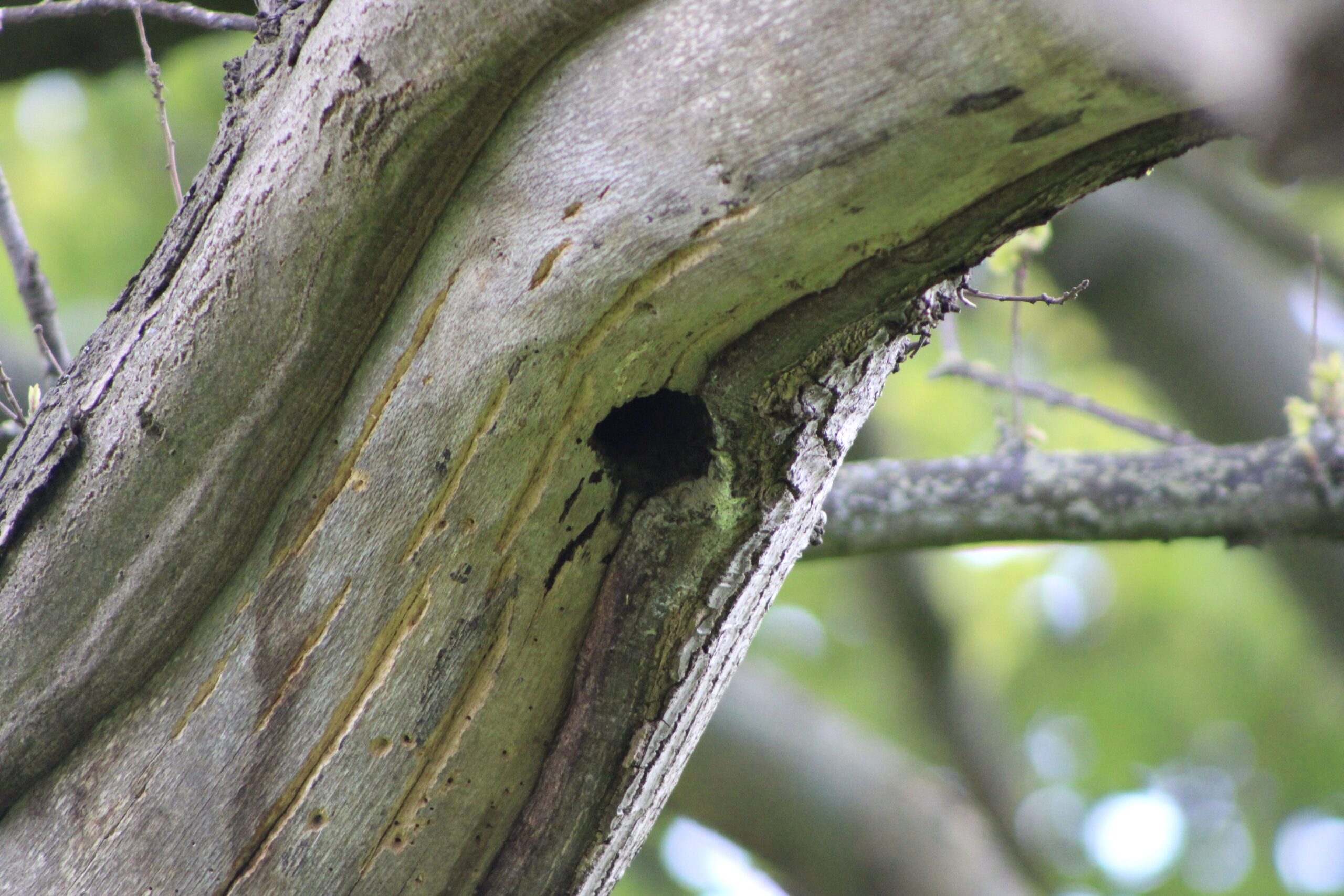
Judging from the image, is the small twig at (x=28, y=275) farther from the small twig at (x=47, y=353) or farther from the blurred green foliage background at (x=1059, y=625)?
the blurred green foliage background at (x=1059, y=625)

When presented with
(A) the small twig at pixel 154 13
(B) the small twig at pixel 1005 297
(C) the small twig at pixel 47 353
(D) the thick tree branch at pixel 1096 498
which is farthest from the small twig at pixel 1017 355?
(C) the small twig at pixel 47 353

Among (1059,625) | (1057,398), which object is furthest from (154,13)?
(1059,625)

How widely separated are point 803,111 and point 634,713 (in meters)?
0.68

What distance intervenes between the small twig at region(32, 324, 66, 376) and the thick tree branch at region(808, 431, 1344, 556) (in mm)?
1498

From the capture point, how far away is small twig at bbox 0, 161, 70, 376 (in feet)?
5.85

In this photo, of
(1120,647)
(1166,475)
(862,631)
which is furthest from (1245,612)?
(1166,475)

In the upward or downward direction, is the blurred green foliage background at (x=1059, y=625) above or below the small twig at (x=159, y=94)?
above

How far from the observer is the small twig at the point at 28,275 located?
178 cm

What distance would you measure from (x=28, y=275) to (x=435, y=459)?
3.75 feet

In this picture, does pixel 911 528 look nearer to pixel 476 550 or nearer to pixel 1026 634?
pixel 476 550

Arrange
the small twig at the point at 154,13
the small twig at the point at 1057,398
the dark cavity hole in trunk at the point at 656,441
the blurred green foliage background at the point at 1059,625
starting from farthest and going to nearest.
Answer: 1. the blurred green foliage background at the point at 1059,625
2. the small twig at the point at 1057,398
3. the small twig at the point at 154,13
4. the dark cavity hole in trunk at the point at 656,441

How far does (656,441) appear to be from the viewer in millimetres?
1194

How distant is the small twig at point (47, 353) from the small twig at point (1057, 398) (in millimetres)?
1842

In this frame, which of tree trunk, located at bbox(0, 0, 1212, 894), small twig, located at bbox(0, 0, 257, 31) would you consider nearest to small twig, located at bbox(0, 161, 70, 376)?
small twig, located at bbox(0, 0, 257, 31)
